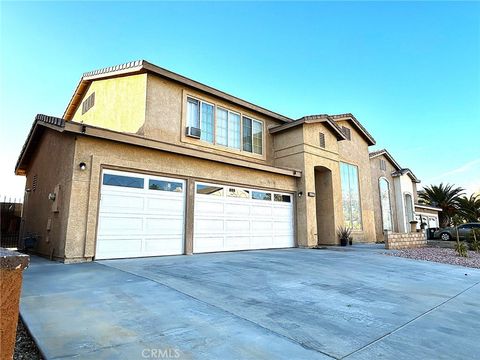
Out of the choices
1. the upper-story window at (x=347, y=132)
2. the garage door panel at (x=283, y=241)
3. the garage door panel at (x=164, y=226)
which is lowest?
the garage door panel at (x=283, y=241)

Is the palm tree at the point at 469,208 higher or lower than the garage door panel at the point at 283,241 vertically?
higher

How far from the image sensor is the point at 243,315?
3303 mm

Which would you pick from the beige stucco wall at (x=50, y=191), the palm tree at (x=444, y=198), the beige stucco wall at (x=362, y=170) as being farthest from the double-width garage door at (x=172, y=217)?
the palm tree at (x=444, y=198)

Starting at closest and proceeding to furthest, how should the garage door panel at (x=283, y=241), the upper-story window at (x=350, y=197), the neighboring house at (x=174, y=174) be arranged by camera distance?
the neighboring house at (x=174, y=174) < the garage door panel at (x=283, y=241) < the upper-story window at (x=350, y=197)

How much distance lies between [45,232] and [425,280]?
10.3 m

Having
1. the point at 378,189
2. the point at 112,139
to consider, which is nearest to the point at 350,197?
the point at 378,189

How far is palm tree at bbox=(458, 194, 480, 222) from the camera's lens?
87.8 ft

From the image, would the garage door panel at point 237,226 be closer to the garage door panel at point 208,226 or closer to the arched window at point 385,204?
the garage door panel at point 208,226

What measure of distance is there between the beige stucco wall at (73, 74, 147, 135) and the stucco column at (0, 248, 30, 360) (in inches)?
351

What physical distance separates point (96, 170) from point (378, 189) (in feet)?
61.3

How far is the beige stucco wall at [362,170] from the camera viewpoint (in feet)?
55.3

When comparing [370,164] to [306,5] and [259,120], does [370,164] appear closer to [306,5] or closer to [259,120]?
[259,120]

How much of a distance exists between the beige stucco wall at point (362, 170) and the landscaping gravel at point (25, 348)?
1596 cm

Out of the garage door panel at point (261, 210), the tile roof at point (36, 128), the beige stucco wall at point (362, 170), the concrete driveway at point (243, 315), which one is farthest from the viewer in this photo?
the beige stucco wall at point (362, 170)
